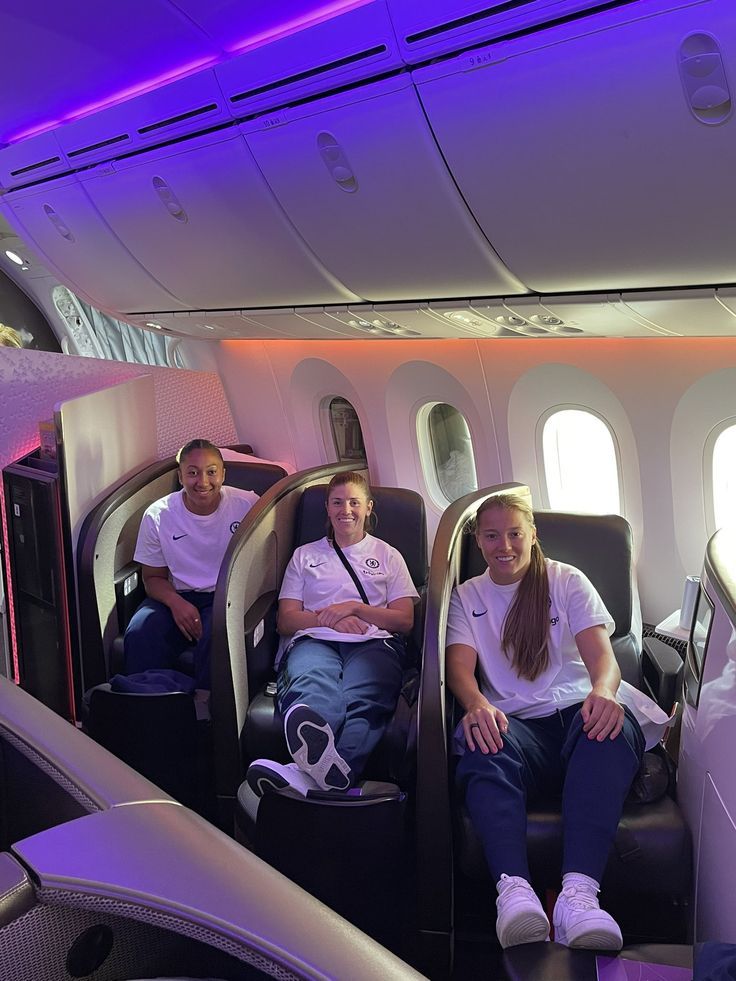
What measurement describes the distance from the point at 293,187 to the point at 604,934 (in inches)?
105

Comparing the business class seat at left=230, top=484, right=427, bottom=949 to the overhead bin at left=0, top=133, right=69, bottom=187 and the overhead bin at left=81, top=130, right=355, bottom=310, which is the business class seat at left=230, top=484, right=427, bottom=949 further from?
the overhead bin at left=0, top=133, right=69, bottom=187

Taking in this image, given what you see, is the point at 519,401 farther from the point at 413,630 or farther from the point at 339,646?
the point at 339,646

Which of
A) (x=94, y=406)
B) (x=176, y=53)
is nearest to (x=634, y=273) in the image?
(x=176, y=53)

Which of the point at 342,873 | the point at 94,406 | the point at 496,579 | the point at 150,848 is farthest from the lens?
the point at 94,406

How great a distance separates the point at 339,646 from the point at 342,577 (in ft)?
1.15

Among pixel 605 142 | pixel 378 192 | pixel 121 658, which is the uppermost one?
pixel 378 192

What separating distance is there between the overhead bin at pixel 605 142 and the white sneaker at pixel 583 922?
1.87 meters

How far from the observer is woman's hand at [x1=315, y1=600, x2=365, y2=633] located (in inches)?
155

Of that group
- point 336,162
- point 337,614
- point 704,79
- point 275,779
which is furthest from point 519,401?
point 704,79

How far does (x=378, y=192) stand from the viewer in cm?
309

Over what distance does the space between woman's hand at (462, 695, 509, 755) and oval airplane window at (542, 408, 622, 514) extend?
229 centimetres

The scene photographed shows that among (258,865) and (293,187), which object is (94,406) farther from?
(258,865)

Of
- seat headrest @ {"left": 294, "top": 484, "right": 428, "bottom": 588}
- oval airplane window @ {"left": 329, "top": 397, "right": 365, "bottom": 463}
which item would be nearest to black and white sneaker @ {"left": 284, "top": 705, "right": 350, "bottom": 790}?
seat headrest @ {"left": 294, "top": 484, "right": 428, "bottom": 588}

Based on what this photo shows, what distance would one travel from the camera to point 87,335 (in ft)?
40.9
